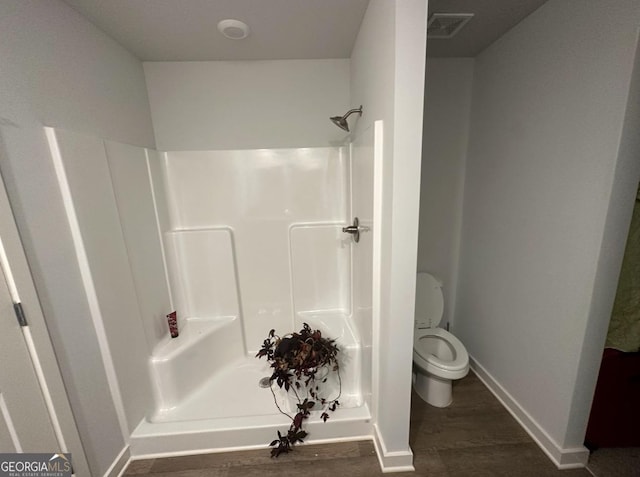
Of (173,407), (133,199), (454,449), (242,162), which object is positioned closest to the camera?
(454,449)

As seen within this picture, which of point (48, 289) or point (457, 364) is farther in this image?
point (457, 364)

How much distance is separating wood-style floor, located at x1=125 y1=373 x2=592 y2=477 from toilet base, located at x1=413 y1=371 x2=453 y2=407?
13 centimetres

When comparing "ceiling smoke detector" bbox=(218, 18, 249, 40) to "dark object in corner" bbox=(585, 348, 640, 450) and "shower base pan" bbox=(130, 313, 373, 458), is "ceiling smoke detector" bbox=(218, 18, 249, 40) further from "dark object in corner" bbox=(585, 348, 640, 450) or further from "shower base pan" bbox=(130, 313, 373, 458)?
"dark object in corner" bbox=(585, 348, 640, 450)

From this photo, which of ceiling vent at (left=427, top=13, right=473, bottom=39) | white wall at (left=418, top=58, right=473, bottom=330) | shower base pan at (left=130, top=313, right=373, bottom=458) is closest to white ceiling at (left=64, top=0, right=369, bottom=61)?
ceiling vent at (left=427, top=13, right=473, bottom=39)

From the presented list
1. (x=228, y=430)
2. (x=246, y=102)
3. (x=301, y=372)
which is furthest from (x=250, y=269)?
(x=246, y=102)

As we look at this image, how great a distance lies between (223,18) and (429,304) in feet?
7.21

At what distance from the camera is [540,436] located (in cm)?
138

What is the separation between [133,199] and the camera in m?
1.51

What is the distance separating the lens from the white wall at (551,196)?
3.49 ft

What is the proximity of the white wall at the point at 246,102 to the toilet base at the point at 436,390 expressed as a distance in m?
1.78

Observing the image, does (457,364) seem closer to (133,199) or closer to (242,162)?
(242,162)

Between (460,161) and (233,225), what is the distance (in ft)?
5.98

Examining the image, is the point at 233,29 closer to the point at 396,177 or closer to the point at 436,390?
the point at 396,177

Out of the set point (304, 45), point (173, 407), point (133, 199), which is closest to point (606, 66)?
point (304, 45)
